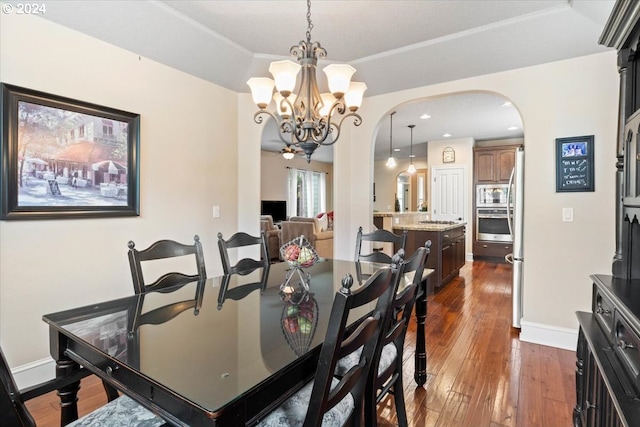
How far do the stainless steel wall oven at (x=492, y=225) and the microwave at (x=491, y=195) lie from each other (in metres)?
0.11

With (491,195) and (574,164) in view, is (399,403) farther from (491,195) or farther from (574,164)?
(491,195)

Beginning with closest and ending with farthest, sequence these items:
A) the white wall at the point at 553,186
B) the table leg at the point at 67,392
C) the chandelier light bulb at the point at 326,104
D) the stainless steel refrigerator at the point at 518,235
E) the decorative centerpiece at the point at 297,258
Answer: the table leg at the point at 67,392 < the decorative centerpiece at the point at 297,258 < the chandelier light bulb at the point at 326,104 < the white wall at the point at 553,186 < the stainless steel refrigerator at the point at 518,235

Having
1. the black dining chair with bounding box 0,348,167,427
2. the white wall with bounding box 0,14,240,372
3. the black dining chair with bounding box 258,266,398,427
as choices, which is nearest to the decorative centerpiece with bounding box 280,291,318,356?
the black dining chair with bounding box 258,266,398,427

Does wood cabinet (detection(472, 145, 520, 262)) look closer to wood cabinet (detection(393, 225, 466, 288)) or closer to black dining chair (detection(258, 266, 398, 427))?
wood cabinet (detection(393, 225, 466, 288))

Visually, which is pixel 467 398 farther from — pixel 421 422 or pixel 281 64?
pixel 281 64

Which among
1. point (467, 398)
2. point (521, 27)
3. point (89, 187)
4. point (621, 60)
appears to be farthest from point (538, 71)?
point (89, 187)

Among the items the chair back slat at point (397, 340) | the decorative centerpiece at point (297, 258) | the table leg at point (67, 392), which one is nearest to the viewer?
the table leg at point (67, 392)

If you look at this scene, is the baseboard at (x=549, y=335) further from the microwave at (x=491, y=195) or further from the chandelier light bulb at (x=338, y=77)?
the microwave at (x=491, y=195)

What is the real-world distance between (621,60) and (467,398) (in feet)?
6.63

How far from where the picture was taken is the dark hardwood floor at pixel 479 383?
6.06ft

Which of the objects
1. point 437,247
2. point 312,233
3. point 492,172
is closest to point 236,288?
point 437,247

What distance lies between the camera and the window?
9.68m

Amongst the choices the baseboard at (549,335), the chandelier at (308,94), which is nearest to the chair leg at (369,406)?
the chandelier at (308,94)

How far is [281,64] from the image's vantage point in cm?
190
